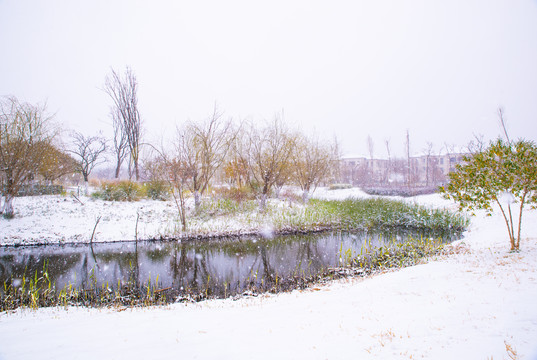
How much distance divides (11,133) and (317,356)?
653 inches

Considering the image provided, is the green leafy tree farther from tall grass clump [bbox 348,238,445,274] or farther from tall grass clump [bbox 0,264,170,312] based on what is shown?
tall grass clump [bbox 0,264,170,312]

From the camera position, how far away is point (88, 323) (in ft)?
12.8

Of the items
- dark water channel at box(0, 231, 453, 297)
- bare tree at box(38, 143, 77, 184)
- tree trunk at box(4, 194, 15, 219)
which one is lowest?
dark water channel at box(0, 231, 453, 297)

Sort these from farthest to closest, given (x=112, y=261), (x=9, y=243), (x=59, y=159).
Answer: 1. (x=59, y=159)
2. (x=9, y=243)
3. (x=112, y=261)

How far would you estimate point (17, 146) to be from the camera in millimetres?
11914

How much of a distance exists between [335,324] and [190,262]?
6500 mm

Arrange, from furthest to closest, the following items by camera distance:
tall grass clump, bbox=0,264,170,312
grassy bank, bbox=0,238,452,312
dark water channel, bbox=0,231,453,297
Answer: dark water channel, bbox=0,231,453,297 → grassy bank, bbox=0,238,452,312 → tall grass clump, bbox=0,264,170,312

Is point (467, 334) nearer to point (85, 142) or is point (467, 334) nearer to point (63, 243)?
point (63, 243)

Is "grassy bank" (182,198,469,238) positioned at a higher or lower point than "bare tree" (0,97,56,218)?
lower

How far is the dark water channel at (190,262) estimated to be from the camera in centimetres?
695

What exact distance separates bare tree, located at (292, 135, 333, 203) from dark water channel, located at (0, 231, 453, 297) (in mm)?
7623

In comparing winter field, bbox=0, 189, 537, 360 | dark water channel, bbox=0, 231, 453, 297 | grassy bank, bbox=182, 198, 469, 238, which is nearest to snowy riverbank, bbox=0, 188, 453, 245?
grassy bank, bbox=182, 198, 469, 238

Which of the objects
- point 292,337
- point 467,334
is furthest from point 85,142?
point 467,334

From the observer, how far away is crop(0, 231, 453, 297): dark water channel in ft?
22.8
